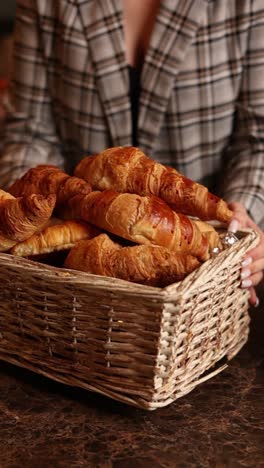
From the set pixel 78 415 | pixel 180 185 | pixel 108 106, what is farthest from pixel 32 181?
pixel 108 106

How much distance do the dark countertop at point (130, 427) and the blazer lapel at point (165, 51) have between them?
1.98 feet

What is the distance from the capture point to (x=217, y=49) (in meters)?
1.24

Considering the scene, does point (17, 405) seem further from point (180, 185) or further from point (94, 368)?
point (180, 185)

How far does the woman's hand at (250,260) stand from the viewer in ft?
2.72

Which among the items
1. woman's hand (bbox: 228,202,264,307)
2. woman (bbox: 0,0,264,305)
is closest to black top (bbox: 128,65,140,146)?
woman (bbox: 0,0,264,305)

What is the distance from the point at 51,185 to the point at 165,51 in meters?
0.50

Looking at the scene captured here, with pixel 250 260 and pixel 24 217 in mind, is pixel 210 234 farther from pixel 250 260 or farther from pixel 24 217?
pixel 24 217

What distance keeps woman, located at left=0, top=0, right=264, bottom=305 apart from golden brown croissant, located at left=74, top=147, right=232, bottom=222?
1.08 ft

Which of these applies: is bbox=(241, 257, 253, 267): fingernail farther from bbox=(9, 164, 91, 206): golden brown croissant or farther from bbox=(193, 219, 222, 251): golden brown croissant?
bbox=(9, 164, 91, 206): golden brown croissant

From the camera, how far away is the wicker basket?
27.5 inches

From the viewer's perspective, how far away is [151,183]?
2.69 ft

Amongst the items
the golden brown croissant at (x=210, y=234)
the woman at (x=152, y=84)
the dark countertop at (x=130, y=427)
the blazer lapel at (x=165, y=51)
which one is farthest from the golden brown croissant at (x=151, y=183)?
the blazer lapel at (x=165, y=51)

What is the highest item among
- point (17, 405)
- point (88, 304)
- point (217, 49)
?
point (217, 49)

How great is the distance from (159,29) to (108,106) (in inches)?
6.8
